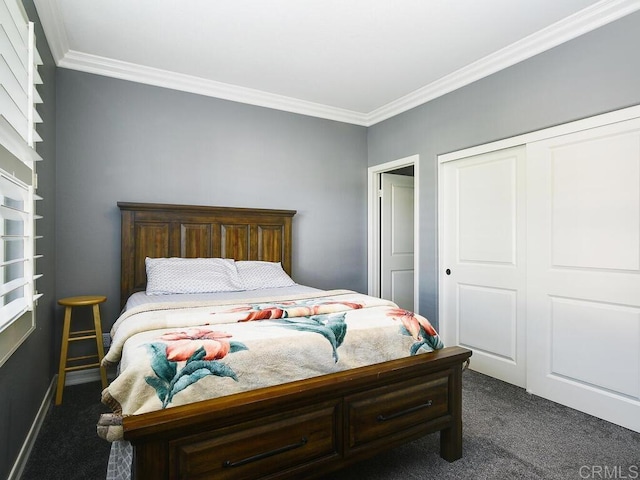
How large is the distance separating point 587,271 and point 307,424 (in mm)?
2092

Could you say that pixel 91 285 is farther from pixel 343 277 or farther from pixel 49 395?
pixel 343 277

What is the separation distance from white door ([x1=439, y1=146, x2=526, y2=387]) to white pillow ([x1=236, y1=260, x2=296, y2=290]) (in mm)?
1520

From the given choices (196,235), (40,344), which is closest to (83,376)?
(40,344)

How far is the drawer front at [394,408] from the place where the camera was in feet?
5.42

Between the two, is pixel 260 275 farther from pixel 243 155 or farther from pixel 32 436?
pixel 32 436

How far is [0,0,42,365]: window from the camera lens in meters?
1.40

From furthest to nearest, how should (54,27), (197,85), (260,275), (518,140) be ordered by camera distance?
(197,85) < (260,275) < (518,140) < (54,27)

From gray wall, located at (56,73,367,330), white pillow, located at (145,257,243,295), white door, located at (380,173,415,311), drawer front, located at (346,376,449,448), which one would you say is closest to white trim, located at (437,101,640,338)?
white door, located at (380,173,415,311)

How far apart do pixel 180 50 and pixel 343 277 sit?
2721mm

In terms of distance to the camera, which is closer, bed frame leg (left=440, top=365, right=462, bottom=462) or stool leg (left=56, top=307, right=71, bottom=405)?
bed frame leg (left=440, top=365, right=462, bottom=462)

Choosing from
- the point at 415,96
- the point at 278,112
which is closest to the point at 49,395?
the point at 278,112

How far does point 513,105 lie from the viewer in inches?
114

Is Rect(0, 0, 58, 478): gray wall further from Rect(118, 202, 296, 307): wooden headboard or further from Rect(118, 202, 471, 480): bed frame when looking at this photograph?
Rect(118, 202, 471, 480): bed frame

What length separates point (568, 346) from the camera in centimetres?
255
